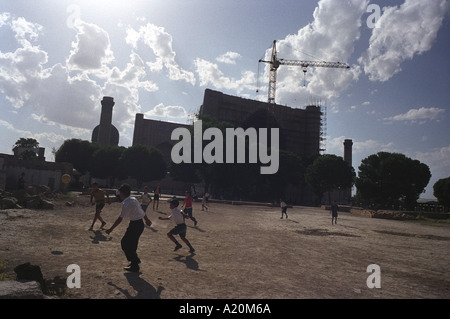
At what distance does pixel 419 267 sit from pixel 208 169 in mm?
42587

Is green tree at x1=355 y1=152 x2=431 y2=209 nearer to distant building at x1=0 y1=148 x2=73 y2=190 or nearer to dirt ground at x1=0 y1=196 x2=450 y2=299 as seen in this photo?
dirt ground at x1=0 y1=196 x2=450 y2=299

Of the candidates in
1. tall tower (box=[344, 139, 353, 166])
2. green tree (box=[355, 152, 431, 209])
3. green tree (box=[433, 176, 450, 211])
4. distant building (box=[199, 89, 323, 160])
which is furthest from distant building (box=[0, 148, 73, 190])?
tall tower (box=[344, 139, 353, 166])

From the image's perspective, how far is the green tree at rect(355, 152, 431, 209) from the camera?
5228 cm

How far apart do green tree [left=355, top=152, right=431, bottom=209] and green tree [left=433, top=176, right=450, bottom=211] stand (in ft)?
10.8

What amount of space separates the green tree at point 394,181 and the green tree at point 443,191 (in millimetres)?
3281

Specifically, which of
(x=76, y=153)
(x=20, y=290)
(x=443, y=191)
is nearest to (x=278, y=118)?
(x=443, y=191)

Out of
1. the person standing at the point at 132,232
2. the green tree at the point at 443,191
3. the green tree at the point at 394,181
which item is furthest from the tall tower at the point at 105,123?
the person standing at the point at 132,232

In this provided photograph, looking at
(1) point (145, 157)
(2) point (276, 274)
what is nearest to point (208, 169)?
(1) point (145, 157)

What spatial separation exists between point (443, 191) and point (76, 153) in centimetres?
7782

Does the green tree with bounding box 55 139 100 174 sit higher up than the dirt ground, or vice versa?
the green tree with bounding box 55 139 100 174

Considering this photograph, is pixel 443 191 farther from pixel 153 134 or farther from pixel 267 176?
pixel 153 134

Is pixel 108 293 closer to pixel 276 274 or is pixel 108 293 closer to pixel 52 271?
pixel 52 271

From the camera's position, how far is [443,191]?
5475cm

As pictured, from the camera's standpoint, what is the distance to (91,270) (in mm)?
6164
